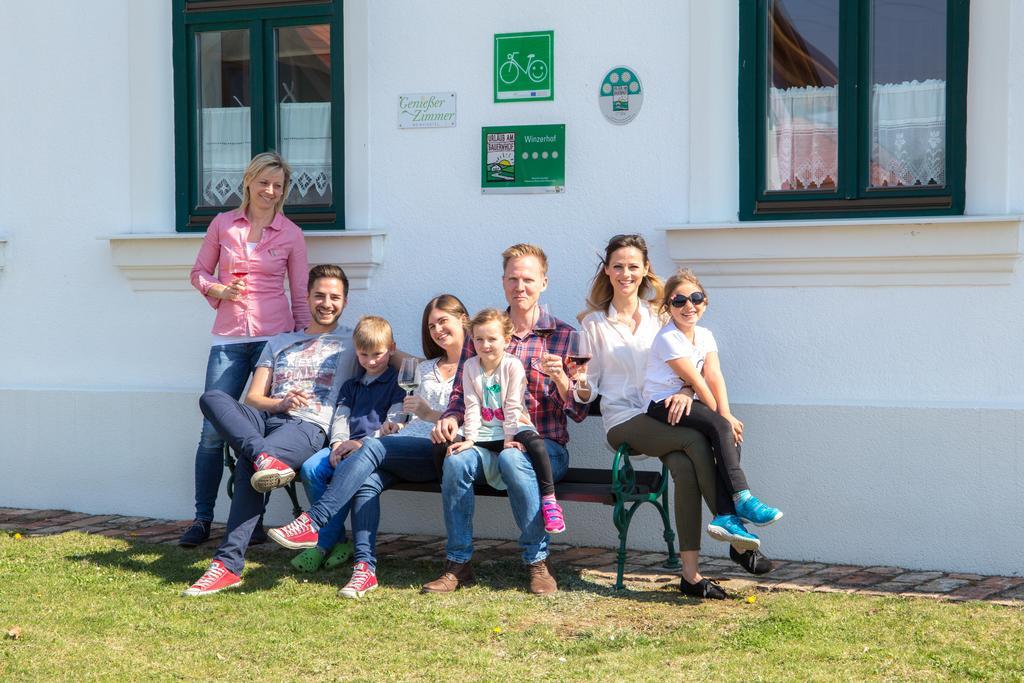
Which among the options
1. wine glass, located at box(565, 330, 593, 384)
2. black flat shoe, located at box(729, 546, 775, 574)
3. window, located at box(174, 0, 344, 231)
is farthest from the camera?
window, located at box(174, 0, 344, 231)

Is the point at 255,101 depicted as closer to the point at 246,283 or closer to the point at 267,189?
the point at 267,189

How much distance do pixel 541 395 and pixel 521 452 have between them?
365 mm

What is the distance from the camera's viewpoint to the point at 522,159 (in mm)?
6414

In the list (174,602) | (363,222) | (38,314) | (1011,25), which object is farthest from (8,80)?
(1011,25)

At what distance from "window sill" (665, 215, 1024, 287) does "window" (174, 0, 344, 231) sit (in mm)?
2092

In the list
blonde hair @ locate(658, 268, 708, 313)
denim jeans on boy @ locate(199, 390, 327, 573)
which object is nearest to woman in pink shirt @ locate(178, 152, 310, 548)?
denim jeans on boy @ locate(199, 390, 327, 573)

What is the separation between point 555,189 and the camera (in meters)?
6.36

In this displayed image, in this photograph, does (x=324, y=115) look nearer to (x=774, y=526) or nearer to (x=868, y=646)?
(x=774, y=526)

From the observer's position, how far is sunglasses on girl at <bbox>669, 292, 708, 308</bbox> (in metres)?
5.32

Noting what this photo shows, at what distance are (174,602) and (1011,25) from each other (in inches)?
173

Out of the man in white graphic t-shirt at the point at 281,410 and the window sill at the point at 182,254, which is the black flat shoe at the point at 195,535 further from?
the window sill at the point at 182,254

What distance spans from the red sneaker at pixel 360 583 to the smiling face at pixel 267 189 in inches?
81.3

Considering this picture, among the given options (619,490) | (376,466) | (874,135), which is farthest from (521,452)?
(874,135)

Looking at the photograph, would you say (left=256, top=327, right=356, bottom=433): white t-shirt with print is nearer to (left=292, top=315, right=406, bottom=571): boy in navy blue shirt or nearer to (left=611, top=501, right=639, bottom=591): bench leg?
(left=292, top=315, right=406, bottom=571): boy in navy blue shirt
